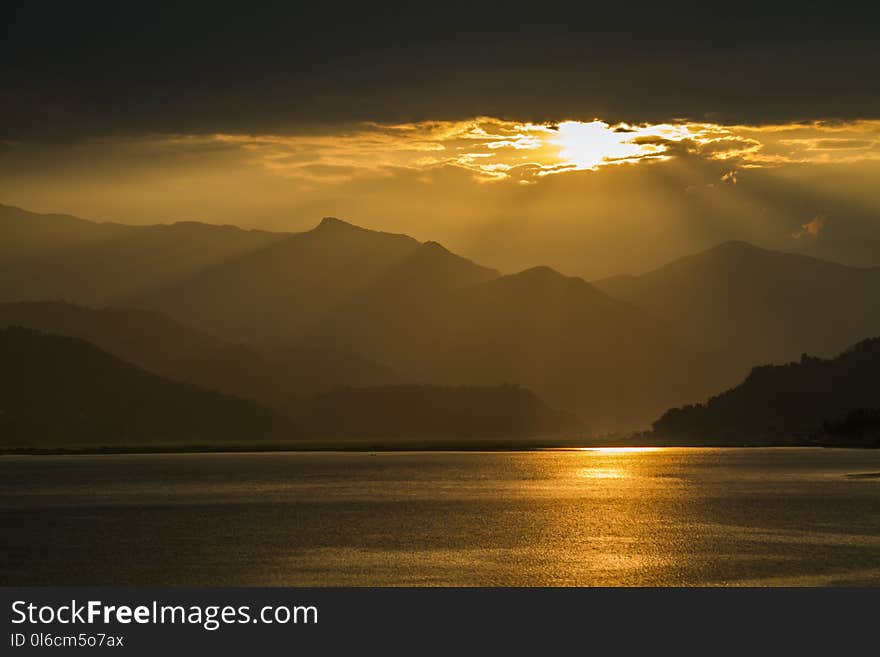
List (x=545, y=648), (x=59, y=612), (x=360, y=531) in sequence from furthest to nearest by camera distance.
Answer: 1. (x=360, y=531)
2. (x=59, y=612)
3. (x=545, y=648)

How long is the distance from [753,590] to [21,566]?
46422 mm

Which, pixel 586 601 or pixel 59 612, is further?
pixel 586 601

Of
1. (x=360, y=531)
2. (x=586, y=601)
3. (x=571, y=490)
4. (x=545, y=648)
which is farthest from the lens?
(x=571, y=490)

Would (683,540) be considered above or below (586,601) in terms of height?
above

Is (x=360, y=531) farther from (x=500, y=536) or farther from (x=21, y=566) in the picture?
(x=21, y=566)

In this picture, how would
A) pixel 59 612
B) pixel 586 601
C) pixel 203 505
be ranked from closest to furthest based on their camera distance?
pixel 59 612 → pixel 586 601 → pixel 203 505

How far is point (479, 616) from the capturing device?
66.0 m

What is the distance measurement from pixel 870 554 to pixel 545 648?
43.0m

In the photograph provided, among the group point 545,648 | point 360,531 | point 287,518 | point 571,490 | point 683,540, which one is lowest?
point 545,648

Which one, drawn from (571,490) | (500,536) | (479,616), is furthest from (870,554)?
(571,490)

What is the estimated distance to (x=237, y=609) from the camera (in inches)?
2638

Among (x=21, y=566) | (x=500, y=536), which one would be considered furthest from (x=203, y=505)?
(x=21, y=566)

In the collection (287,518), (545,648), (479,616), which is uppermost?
(287,518)

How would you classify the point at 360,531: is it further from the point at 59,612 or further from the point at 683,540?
the point at 59,612
